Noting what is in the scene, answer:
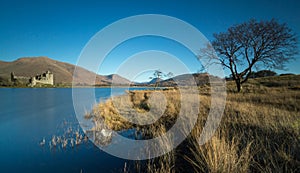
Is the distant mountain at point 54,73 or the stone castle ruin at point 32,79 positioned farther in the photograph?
the stone castle ruin at point 32,79

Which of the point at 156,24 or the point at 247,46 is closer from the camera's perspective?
the point at 156,24

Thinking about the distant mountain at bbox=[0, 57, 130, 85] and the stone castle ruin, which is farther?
the stone castle ruin

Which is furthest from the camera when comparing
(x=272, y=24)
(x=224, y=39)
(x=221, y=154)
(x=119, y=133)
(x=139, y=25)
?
(x=224, y=39)

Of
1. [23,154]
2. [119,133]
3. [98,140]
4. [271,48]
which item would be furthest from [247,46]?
[23,154]

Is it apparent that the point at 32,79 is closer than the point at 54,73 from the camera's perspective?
Yes

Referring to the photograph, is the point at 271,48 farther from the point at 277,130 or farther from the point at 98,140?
the point at 98,140

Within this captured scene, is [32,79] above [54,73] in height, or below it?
below

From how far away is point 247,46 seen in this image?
13.8 meters

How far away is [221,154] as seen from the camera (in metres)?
2.33

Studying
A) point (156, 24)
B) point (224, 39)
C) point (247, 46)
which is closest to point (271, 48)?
point (247, 46)

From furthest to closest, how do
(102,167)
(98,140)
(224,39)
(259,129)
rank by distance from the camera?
(224,39) → (98,140) → (259,129) → (102,167)

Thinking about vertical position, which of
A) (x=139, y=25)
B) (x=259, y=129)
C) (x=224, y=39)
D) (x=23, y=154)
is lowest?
(x=23, y=154)

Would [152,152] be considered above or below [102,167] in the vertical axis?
above

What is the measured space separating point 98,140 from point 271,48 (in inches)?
674
